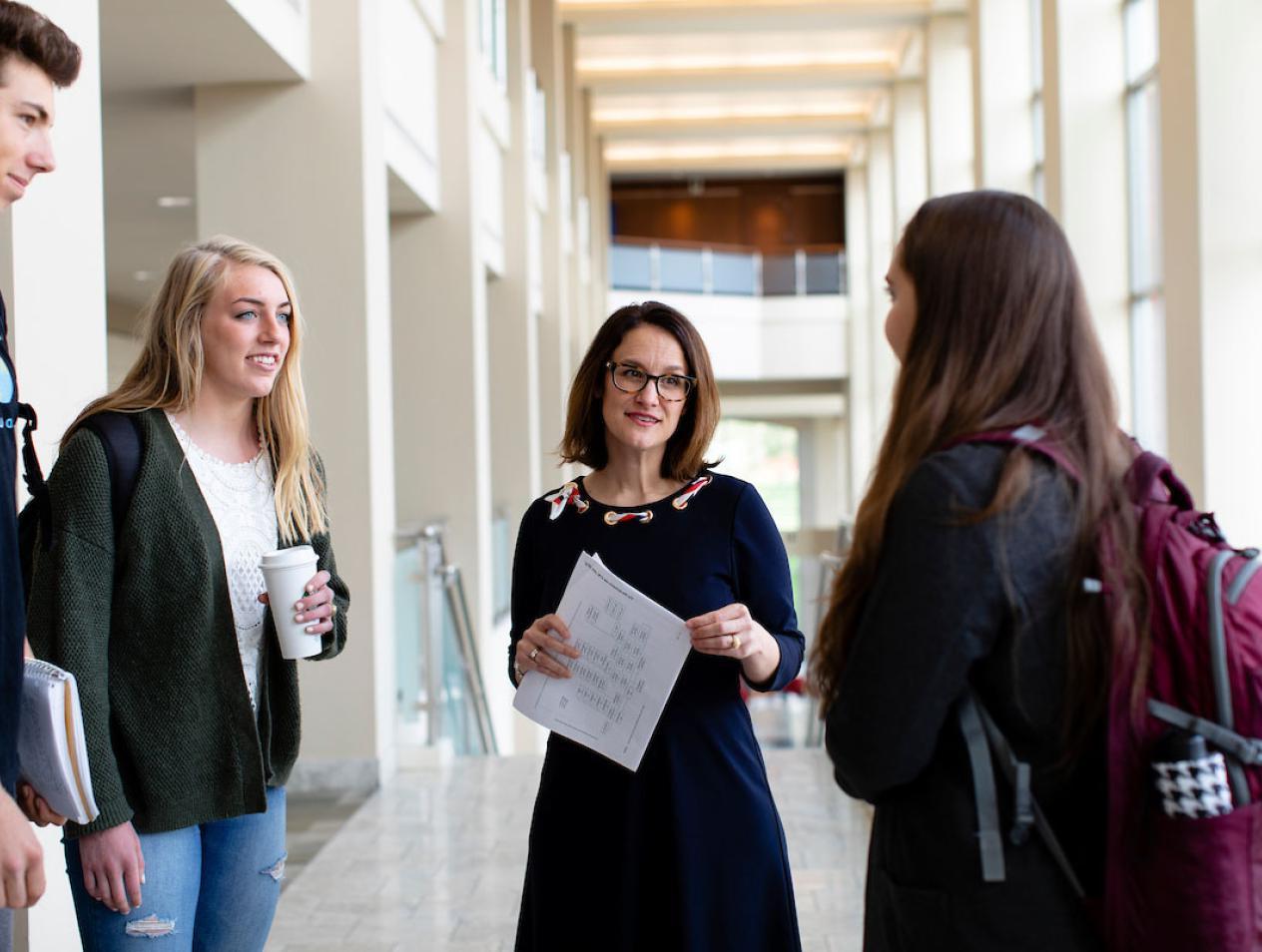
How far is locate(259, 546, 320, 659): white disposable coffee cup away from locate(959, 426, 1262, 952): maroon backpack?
1.18 metres

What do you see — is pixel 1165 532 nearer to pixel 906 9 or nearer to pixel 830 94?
pixel 906 9

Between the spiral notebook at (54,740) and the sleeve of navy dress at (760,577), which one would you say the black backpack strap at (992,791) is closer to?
the sleeve of navy dress at (760,577)

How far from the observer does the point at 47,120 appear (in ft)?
5.64

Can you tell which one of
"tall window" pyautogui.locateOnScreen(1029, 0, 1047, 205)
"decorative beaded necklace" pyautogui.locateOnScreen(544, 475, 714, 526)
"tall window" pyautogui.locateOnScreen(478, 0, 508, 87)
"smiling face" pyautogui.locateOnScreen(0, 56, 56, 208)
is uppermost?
"tall window" pyautogui.locateOnScreen(478, 0, 508, 87)

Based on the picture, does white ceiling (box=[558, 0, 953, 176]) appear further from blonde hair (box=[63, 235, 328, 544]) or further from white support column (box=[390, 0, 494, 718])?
blonde hair (box=[63, 235, 328, 544])

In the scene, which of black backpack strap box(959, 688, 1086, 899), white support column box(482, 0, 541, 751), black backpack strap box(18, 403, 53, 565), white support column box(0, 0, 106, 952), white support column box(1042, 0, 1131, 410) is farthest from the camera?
white support column box(482, 0, 541, 751)

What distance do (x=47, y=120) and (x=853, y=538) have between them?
1.16m

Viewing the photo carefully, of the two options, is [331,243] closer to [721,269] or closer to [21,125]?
[21,125]

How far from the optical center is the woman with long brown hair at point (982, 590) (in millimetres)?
1422

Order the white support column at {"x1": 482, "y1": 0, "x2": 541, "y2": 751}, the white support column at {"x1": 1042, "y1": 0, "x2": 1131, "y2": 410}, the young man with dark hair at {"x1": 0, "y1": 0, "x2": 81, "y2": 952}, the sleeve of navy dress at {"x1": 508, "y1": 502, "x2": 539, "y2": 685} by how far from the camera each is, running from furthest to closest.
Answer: the white support column at {"x1": 482, "y1": 0, "x2": 541, "y2": 751}, the white support column at {"x1": 1042, "y1": 0, "x2": 1131, "y2": 410}, the sleeve of navy dress at {"x1": 508, "y1": 502, "x2": 539, "y2": 685}, the young man with dark hair at {"x1": 0, "y1": 0, "x2": 81, "y2": 952}

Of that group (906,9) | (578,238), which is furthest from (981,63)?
(578,238)

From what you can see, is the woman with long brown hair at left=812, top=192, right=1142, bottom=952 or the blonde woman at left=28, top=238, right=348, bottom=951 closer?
the woman with long brown hair at left=812, top=192, right=1142, bottom=952

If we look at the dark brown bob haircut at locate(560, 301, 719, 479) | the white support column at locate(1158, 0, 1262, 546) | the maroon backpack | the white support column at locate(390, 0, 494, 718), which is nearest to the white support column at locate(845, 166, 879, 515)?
the white support column at locate(390, 0, 494, 718)

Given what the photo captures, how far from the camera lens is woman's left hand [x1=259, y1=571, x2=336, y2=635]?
212 cm
